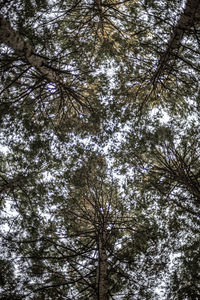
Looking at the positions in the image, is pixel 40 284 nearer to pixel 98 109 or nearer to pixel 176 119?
pixel 98 109

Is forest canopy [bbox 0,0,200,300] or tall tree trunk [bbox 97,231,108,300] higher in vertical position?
forest canopy [bbox 0,0,200,300]

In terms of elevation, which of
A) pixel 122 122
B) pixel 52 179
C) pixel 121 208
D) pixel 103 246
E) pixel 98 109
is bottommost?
pixel 103 246

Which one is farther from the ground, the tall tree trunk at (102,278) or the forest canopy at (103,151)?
the forest canopy at (103,151)

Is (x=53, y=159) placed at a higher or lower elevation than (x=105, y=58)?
lower

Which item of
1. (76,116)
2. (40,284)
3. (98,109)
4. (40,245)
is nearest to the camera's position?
(40,284)

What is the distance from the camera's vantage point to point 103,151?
6.98 m

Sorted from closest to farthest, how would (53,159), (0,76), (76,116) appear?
(0,76) < (53,159) < (76,116)

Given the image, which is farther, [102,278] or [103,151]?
[103,151]

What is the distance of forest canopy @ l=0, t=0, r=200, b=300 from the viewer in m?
5.56

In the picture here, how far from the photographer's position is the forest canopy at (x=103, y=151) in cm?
556

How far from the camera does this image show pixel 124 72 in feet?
24.3

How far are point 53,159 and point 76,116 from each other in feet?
6.33

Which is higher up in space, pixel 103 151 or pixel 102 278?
pixel 103 151

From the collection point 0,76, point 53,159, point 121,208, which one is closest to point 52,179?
point 53,159
